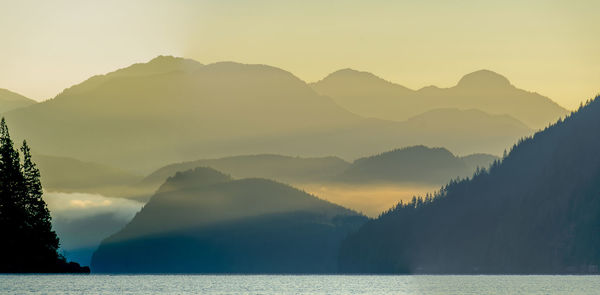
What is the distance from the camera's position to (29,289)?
7461 inches

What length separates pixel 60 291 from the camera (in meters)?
194

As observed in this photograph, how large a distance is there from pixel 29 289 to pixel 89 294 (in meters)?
12.1

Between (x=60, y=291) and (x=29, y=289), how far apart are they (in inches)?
248

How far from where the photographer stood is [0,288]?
18975 cm

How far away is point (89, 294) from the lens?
7785 inches

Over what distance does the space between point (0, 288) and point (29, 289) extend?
503cm

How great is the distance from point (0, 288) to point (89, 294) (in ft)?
52.5

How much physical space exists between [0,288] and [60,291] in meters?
10.3
